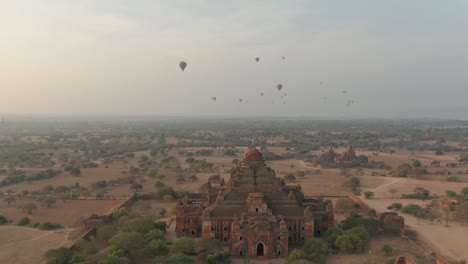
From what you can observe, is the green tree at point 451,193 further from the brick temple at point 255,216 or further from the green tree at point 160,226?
the green tree at point 160,226

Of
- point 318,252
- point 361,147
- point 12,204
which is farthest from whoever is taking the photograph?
point 361,147

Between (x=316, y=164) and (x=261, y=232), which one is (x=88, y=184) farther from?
(x=316, y=164)

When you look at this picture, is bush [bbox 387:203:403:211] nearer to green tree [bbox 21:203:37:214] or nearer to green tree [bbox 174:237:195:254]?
green tree [bbox 174:237:195:254]

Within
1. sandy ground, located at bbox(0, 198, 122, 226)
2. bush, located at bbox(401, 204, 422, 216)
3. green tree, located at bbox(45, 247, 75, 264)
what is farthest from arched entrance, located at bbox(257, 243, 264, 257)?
bush, located at bbox(401, 204, 422, 216)

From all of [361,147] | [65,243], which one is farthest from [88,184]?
[361,147]

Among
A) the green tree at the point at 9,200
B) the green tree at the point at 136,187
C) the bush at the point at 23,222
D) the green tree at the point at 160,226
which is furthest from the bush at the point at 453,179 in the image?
the green tree at the point at 9,200

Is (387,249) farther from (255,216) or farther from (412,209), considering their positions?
(412,209)
